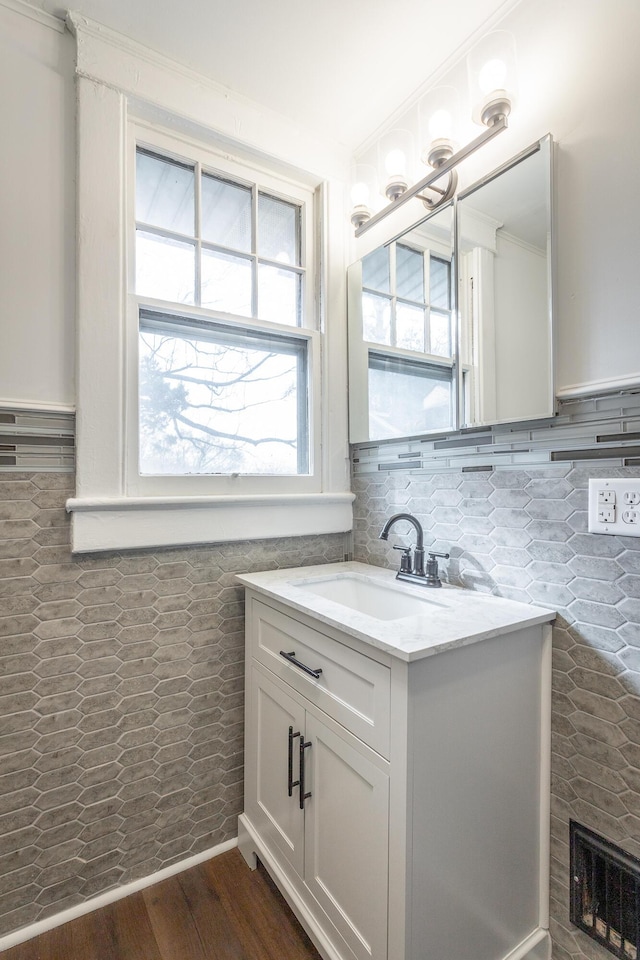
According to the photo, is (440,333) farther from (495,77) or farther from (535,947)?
(535,947)

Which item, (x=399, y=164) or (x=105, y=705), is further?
(x=399, y=164)

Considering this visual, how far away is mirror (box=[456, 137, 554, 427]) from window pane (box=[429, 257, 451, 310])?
0.16ft

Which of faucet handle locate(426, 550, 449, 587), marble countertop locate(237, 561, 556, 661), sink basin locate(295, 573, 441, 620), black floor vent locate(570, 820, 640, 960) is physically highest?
faucet handle locate(426, 550, 449, 587)

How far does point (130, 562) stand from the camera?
1396 mm

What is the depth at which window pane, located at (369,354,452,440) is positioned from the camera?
1.43 m

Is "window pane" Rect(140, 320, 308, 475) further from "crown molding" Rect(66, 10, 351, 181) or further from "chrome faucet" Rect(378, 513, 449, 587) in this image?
"crown molding" Rect(66, 10, 351, 181)

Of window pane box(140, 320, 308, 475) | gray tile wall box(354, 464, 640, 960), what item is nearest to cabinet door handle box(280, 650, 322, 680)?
gray tile wall box(354, 464, 640, 960)

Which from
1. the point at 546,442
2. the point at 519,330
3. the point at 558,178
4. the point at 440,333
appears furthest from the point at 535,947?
the point at 558,178

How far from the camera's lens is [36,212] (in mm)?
1283

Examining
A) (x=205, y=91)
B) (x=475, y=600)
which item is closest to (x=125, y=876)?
(x=475, y=600)

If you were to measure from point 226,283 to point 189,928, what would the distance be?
6.42ft

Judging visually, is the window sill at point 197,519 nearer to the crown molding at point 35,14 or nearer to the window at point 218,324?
the window at point 218,324

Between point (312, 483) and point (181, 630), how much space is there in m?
0.69

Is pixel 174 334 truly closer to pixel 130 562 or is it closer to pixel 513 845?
pixel 130 562
